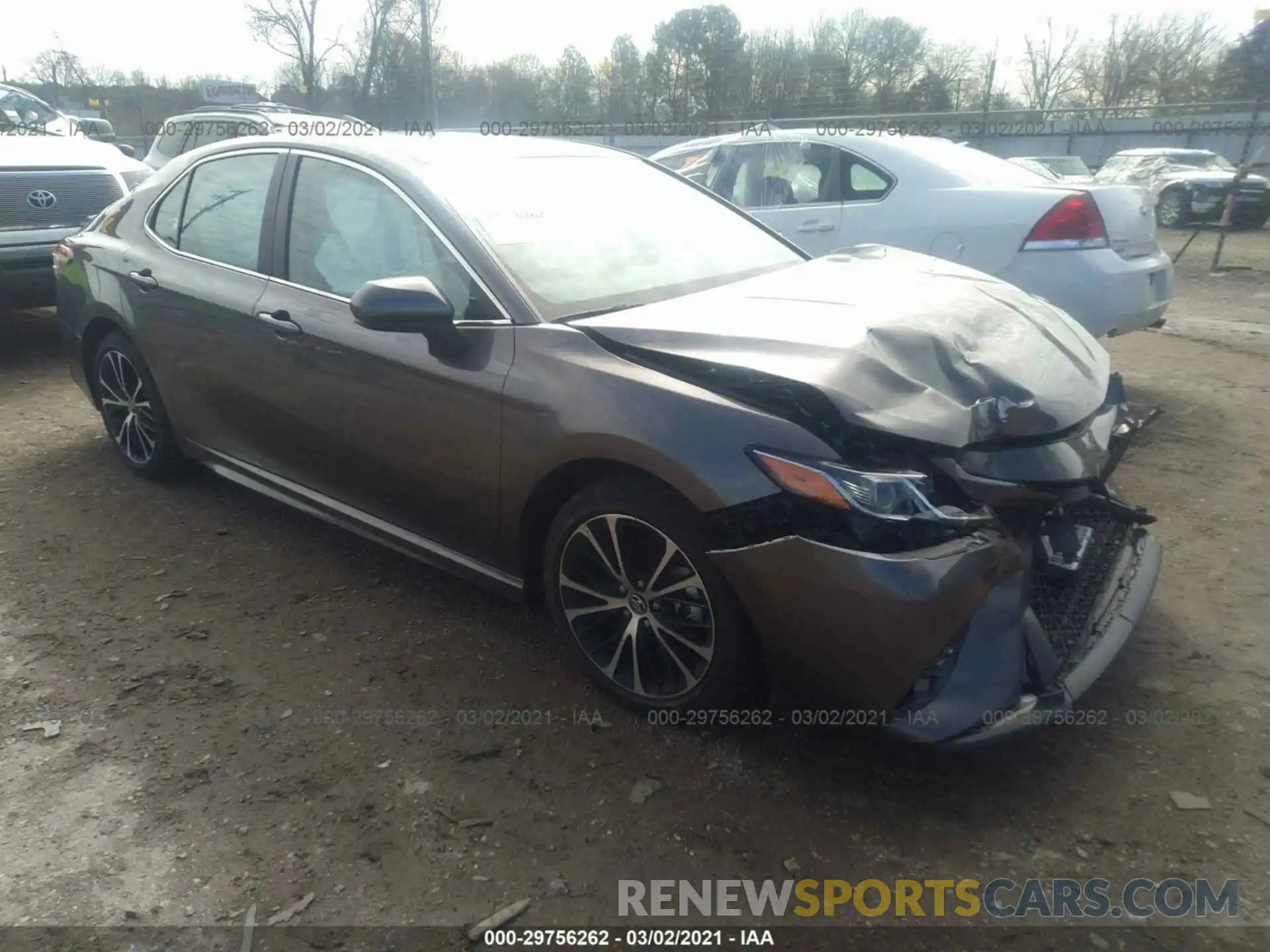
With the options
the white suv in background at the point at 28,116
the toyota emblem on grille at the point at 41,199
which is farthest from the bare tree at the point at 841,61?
the toyota emblem on grille at the point at 41,199

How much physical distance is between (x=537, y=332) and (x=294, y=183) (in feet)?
4.68

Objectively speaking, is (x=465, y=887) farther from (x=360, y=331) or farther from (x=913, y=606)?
(x=360, y=331)

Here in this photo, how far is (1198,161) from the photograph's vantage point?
1953 cm

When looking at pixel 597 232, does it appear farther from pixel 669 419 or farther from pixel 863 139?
pixel 863 139

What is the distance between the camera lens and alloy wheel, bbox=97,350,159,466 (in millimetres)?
4312

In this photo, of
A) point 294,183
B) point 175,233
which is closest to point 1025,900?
point 294,183

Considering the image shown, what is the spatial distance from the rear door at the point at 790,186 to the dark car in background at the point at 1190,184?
13.2 metres

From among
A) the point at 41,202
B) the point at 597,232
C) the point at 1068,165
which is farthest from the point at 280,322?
the point at 1068,165

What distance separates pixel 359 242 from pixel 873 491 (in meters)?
2.05

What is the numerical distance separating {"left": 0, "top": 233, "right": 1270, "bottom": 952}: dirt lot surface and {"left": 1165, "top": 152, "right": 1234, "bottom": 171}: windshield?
19.0 m

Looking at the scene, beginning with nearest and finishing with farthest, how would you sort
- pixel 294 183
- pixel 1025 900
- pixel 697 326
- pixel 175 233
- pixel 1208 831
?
pixel 1025 900 < pixel 1208 831 < pixel 697 326 < pixel 294 183 < pixel 175 233

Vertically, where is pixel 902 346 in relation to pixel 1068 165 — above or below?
below

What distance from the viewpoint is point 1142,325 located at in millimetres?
5320

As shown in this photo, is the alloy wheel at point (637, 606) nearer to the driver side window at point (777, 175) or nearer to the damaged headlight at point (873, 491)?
the damaged headlight at point (873, 491)
